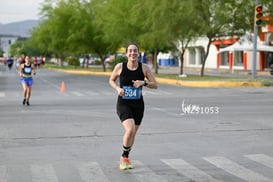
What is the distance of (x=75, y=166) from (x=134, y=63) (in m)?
1.75

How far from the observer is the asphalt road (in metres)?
7.55

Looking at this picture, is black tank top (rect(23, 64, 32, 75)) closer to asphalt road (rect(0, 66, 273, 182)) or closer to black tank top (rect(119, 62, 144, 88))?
asphalt road (rect(0, 66, 273, 182))

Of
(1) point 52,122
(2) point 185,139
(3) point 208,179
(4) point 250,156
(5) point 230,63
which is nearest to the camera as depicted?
(3) point 208,179

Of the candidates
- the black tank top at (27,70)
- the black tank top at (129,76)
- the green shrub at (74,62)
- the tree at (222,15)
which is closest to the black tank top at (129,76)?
the black tank top at (129,76)

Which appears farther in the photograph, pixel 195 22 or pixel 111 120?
pixel 195 22

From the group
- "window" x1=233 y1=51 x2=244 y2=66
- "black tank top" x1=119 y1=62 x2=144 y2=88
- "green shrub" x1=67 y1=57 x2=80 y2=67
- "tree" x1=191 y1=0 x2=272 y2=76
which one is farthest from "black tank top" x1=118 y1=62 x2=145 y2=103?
"green shrub" x1=67 y1=57 x2=80 y2=67

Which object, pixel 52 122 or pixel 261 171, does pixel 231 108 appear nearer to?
pixel 52 122

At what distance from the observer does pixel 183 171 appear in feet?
25.2

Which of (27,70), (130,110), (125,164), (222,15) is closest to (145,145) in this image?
(125,164)

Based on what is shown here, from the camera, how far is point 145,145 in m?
9.96

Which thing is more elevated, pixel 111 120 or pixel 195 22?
pixel 195 22

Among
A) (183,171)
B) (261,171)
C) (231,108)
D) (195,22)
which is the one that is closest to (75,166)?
(183,171)

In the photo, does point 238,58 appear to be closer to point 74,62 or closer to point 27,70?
point 74,62

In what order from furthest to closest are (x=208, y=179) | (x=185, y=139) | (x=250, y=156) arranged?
(x=185, y=139)
(x=250, y=156)
(x=208, y=179)
